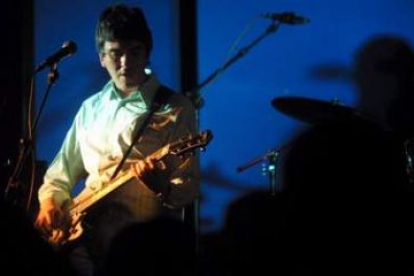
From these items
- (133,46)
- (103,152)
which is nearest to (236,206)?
(103,152)

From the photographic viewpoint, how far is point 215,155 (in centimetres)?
348

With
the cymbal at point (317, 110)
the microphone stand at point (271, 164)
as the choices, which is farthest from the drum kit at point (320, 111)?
the microphone stand at point (271, 164)

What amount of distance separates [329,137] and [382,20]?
1400mm

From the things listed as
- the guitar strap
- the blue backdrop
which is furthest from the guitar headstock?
the blue backdrop

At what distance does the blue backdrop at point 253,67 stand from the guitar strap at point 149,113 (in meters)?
0.71

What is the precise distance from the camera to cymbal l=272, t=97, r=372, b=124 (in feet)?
9.23

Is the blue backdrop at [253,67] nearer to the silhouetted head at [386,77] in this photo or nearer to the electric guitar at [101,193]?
the silhouetted head at [386,77]

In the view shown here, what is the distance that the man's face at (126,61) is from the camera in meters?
2.67

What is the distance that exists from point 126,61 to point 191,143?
505 millimetres

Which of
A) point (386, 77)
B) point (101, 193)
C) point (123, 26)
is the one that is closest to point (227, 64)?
point (123, 26)

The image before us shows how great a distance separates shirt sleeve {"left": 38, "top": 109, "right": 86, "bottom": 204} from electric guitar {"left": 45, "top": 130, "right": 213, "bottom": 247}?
19 cm

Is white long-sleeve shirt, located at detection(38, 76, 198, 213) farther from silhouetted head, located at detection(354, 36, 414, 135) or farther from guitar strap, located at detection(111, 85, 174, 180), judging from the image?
silhouetted head, located at detection(354, 36, 414, 135)

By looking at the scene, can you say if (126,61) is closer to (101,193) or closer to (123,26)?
(123,26)

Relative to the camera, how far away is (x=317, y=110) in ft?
9.46
